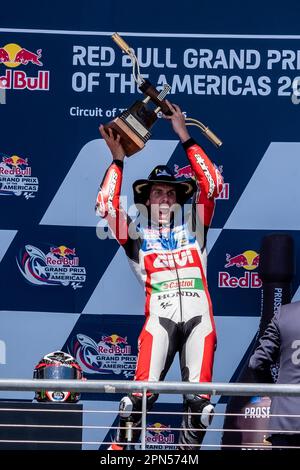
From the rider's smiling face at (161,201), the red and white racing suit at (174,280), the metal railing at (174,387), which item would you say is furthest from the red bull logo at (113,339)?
the metal railing at (174,387)

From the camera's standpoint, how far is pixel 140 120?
6047 millimetres

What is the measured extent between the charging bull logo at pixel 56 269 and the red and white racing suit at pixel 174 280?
0.70m

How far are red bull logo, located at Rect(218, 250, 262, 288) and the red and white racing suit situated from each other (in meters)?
0.63

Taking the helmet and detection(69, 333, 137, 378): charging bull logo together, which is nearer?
the helmet

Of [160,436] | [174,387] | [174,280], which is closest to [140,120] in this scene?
[174,280]

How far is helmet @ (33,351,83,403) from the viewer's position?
6.00 meters

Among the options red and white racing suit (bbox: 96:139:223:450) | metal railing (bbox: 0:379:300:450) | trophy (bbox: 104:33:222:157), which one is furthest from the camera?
trophy (bbox: 104:33:222:157)

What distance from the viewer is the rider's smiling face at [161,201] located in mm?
6062

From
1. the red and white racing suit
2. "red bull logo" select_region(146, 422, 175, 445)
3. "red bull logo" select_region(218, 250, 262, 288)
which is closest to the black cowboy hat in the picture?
the red and white racing suit

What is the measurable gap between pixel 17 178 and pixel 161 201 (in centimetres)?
95

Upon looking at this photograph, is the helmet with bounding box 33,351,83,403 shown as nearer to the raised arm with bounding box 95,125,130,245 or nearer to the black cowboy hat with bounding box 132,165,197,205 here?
the raised arm with bounding box 95,125,130,245

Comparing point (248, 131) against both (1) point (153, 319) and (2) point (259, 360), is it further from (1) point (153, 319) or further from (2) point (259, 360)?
(2) point (259, 360)

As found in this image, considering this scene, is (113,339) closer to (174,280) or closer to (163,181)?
(174,280)

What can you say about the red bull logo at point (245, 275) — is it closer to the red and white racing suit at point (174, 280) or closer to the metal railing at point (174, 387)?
the red and white racing suit at point (174, 280)
